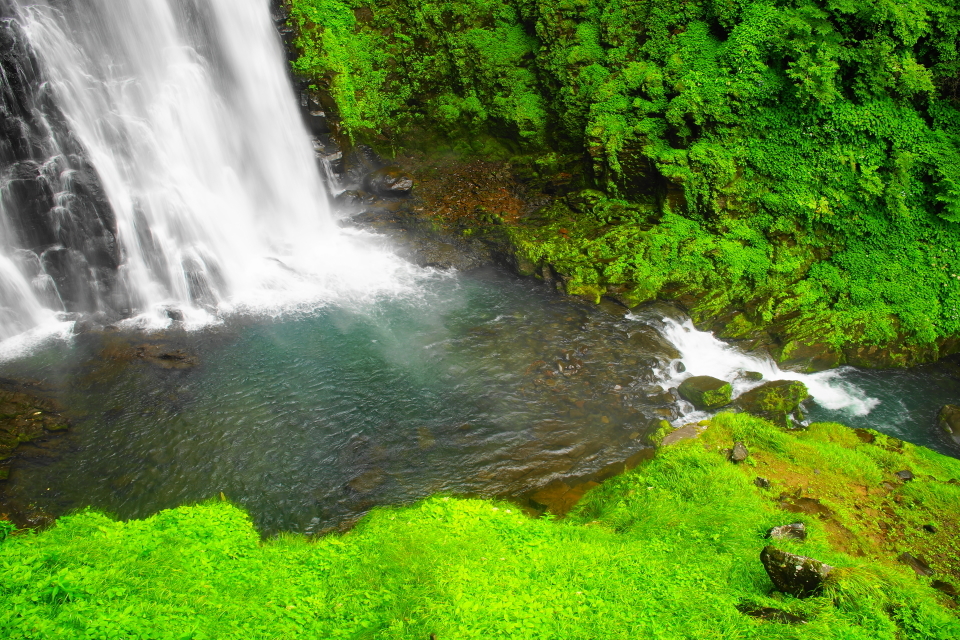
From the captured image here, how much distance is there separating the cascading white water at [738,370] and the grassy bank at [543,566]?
3041mm

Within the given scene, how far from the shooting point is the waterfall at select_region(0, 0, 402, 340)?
500 inches

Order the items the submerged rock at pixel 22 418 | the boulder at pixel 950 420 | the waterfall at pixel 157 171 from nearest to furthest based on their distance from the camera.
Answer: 1. the submerged rock at pixel 22 418
2. the boulder at pixel 950 420
3. the waterfall at pixel 157 171

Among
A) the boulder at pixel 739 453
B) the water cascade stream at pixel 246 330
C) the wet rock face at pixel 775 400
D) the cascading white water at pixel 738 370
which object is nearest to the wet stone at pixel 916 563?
the boulder at pixel 739 453

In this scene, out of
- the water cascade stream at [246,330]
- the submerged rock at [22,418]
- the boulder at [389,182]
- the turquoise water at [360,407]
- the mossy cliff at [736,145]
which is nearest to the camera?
the turquoise water at [360,407]

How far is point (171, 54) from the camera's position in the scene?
15195 mm

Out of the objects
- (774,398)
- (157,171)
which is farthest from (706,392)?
(157,171)

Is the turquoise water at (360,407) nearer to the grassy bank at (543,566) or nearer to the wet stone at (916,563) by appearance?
the grassy bank at (543,566)

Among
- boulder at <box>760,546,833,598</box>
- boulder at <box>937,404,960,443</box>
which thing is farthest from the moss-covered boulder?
boulder at <box>760,546,833,598</box>

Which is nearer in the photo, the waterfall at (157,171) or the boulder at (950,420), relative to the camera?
the boulder at (950,420)

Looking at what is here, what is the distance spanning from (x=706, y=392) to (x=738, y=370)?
5.48ft

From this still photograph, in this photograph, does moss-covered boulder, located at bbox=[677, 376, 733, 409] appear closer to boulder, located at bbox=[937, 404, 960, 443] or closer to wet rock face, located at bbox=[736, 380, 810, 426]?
wet rock face, located at bbox=[736, 380, 810, 426]

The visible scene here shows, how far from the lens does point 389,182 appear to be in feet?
57.2

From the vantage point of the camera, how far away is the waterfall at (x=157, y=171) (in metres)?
12.7

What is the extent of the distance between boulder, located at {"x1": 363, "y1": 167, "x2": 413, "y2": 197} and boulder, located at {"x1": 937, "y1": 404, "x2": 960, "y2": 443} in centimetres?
1461
